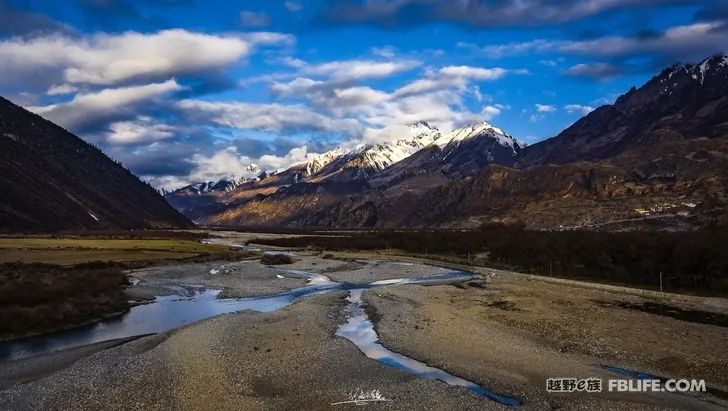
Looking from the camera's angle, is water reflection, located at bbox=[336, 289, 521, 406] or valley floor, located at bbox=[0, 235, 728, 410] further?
water reflection, located at bbox=[336, 289, 521, 406]

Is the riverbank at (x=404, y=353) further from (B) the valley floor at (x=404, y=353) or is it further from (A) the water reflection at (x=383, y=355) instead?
(A) the water reflection at (x=383, y=355)

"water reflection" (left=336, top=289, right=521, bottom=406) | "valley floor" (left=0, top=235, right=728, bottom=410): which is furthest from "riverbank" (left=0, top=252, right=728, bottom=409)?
"water reflection" (left=336, top=289, right=521, bottom=406)

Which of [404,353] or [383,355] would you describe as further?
[404,353]

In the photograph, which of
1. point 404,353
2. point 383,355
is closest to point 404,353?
point 404,353

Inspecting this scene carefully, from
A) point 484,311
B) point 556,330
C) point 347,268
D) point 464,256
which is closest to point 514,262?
point 464,256

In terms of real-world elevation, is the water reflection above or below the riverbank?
below

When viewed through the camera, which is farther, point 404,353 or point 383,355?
point 404,353

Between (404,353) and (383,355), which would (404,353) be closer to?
(404,353)

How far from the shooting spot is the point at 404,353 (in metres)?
32.3

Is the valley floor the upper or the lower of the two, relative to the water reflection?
upper

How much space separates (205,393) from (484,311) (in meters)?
27.7

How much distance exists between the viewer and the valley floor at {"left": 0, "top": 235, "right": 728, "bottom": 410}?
23266 mm

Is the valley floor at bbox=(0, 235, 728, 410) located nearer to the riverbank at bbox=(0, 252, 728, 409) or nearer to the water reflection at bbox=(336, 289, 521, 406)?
the riverbank at bbox=(0, 252, 728, 409)

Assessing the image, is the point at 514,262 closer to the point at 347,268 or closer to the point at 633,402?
the point at 347,268
